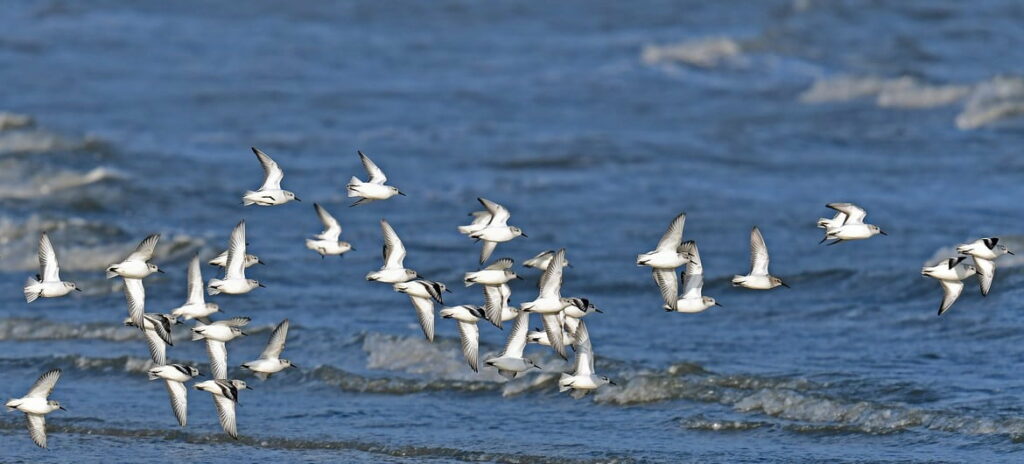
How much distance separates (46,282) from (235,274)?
173cm

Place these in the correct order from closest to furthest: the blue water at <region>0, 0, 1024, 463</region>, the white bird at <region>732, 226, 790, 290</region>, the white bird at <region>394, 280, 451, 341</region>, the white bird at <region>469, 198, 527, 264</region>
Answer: the white bird at <region>394, 280, 451, 341</region> → the white bird at <region>732, 226, 790, 290</region> → the white bird at <region>469, 198, 527, 264</region> → the blue water at <region>0, 0, 1024, 463</region>

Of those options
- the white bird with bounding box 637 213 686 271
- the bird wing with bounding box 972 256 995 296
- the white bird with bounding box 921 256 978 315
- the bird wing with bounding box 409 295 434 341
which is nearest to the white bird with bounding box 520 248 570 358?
the white bird with bounding box 637 213 686 271

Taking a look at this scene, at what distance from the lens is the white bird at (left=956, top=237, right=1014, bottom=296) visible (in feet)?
47.1

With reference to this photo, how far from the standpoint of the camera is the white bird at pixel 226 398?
47.0 feet

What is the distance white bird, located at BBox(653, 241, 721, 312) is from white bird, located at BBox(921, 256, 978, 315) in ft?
6.75

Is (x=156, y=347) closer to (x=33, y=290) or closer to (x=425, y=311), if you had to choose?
(x=33, y=290)

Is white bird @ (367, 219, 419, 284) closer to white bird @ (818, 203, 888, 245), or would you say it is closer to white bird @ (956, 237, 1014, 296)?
white bird @ (818, 203, 888, 245)

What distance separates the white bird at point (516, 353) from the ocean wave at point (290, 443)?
830 millimetres

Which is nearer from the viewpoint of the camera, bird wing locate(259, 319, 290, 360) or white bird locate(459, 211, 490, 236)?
bird wing locate(259, 319, 290, 360)

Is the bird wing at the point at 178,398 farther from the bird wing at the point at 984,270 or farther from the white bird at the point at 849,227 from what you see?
the bird wing at the point at 984,270

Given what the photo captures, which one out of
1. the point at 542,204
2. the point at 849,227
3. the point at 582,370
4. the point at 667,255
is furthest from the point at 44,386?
the point at 542,204

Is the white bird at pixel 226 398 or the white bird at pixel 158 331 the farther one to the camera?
the white bird at pixel 158 331

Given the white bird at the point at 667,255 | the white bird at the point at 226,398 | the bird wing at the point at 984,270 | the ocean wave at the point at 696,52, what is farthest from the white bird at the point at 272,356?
the ocean wave at the point at 696,52

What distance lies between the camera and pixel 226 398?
14.7 metres
